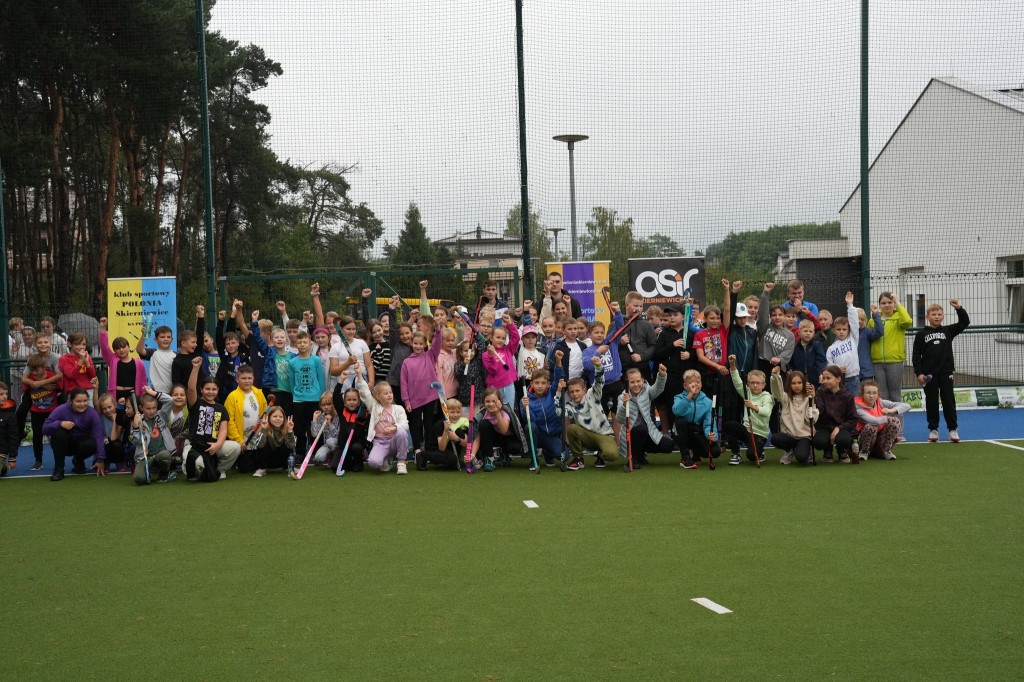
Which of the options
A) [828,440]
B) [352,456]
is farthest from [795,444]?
[352,456]

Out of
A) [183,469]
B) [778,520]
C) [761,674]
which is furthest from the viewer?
[183,469]

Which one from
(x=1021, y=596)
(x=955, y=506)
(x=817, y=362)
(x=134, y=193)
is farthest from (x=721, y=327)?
(x=134, y=193)

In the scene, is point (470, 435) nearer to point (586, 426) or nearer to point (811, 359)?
point (586, 426)

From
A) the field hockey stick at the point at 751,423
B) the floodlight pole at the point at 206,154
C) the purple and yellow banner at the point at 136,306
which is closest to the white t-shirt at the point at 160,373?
the purple and yellow banner at the point at 136,306

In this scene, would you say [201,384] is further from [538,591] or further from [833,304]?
[833,304]

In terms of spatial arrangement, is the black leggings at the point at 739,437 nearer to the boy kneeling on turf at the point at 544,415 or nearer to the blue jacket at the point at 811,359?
the blue jacket at the point at 811,359

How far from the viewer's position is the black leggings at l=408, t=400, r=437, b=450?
9453mm

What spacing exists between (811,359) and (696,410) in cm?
168

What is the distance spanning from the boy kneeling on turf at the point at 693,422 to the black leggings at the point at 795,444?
1.93ft

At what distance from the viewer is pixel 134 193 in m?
14.4

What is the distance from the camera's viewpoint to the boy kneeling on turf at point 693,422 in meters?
8.98

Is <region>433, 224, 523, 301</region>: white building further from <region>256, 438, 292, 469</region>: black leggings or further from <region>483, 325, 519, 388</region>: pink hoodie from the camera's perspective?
<region>256, 438, 292, 469</region>: black leggings

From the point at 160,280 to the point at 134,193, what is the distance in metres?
2.86

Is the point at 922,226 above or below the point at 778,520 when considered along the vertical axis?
above
